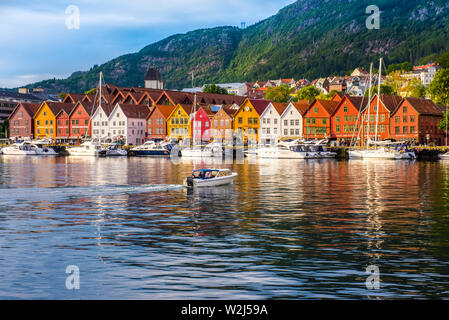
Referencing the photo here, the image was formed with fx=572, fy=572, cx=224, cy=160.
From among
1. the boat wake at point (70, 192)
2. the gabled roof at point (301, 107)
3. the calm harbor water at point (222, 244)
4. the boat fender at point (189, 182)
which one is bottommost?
the calm harbor water at point (222, 244)

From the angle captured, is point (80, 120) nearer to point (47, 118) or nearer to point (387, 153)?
point (47, 118)

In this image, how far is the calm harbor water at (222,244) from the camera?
1791 cm

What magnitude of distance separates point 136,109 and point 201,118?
2267 centimetres

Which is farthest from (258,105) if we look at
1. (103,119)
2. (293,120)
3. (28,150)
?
(28,150)

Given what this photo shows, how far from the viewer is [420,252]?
23.0 meters

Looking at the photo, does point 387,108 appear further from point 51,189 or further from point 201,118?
point 51,189

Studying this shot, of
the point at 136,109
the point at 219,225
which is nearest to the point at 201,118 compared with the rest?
the point at 136,109

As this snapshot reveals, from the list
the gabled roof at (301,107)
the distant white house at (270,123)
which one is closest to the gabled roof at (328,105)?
the gabled roof at (301,107)

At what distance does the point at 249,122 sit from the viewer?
518ft

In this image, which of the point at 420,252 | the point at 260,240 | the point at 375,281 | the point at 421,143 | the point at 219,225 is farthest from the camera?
the point at 421,143

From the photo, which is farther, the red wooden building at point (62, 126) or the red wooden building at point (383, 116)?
the red wooden building at point (62, 126)

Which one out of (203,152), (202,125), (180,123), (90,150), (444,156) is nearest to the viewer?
(444,156)

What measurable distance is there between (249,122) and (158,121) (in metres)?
28.1

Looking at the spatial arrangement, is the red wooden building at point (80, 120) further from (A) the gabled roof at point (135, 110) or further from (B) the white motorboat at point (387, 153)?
(B) the white motorboat at point (387, 153)
